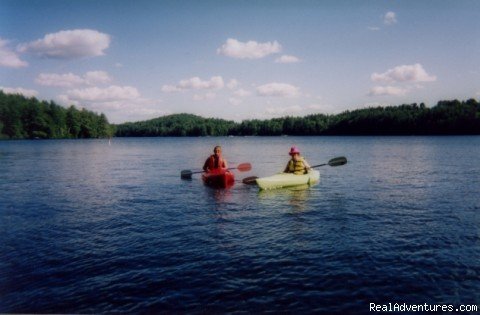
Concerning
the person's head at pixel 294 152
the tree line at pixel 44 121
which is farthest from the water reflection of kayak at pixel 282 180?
the tree line at pixel 44 121

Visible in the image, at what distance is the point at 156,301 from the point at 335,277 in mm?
4409

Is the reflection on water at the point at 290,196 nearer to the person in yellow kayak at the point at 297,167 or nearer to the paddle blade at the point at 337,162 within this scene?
the person in yellow kayak at the point at 297,167

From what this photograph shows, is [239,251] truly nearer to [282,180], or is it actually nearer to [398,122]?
[282,180]

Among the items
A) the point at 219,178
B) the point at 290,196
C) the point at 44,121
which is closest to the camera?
the point at 290,196

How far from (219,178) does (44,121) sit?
410 ft

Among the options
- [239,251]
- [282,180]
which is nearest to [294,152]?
[282,180]

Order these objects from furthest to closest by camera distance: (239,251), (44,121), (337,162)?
(44,121), (337,162), (239,251)

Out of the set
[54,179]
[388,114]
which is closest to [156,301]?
[54,179]

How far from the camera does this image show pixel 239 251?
37.9 ft

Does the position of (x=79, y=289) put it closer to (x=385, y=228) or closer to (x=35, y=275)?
(x=35, y=275)

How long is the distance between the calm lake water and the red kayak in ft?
6.89

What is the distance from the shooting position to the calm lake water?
876 centimetres

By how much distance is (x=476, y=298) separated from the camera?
8625mm

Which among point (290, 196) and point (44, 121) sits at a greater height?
point (44, 121)
